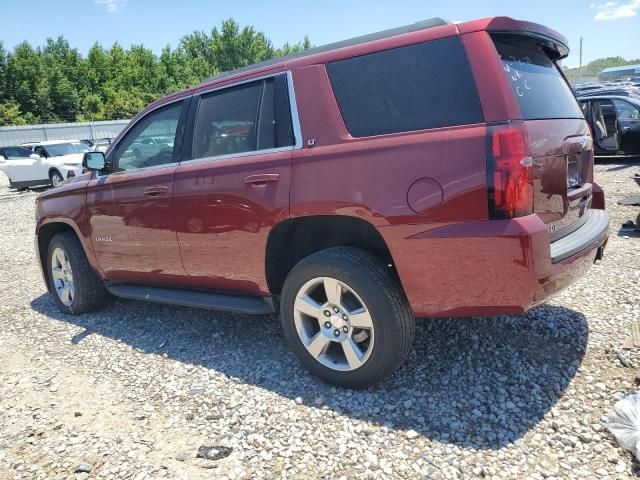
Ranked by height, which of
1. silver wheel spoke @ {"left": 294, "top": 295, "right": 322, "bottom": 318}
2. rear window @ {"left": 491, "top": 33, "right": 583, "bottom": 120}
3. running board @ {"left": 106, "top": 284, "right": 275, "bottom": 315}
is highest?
rear window @ {"left": 491, "top": 33, "right": 583, "bottom": 120}

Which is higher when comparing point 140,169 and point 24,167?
point 24,167

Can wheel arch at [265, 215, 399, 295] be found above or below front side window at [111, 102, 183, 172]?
below

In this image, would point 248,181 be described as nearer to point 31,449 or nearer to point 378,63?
point 378,63

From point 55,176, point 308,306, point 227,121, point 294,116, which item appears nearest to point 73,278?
point 227,121

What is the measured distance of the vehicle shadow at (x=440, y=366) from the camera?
8.59ft

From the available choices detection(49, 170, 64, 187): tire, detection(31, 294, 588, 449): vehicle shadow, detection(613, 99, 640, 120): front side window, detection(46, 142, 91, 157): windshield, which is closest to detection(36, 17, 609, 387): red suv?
detection(31, 294, 588, 449): vehicle shadow

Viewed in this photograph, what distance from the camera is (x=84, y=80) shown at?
5400cm

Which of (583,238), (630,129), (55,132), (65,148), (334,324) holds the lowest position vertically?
(334,324)

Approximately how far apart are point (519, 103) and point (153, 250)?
2.78m

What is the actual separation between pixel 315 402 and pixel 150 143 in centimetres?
245

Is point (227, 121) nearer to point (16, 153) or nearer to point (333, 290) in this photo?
point (333, 290)

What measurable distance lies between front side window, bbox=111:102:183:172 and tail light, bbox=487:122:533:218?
239 centimetres

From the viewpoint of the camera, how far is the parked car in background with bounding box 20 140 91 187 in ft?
54.5

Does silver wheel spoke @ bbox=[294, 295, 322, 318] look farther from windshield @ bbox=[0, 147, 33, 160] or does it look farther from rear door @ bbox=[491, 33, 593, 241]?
windshield @ bbox=[0, 147, 33, 160]
